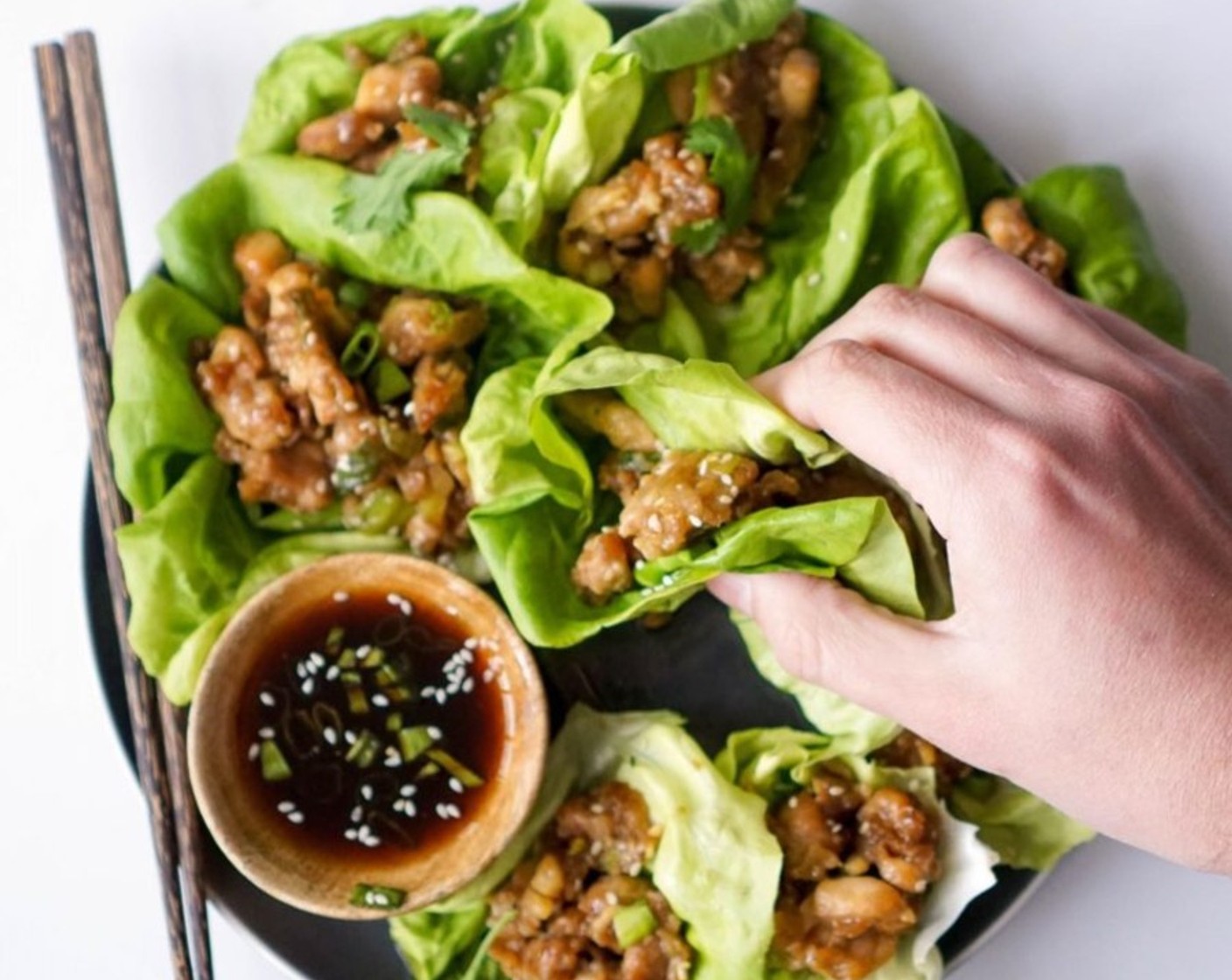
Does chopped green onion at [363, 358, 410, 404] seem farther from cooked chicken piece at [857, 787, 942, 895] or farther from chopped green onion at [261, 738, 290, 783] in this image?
cooked chicken piece at [857, 787, 942, 895]

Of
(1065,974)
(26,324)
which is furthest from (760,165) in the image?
(1065,974)

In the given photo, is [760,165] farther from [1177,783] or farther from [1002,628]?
[1177,783]

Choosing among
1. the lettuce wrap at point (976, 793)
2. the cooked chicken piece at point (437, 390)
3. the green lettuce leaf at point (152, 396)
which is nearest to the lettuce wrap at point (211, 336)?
the green lettuce leaf at point (152, 396)

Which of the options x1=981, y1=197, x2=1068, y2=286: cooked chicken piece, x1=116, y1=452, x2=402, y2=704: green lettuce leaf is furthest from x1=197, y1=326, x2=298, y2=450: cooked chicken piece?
x1=981, y1=197, x2=1068, y2=286: cooked chicken piece

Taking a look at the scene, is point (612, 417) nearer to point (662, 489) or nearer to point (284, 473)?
point (662, 489)

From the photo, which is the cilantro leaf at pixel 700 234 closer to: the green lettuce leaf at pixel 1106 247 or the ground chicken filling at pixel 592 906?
the green lettuce leaf at pixel 1106 247
